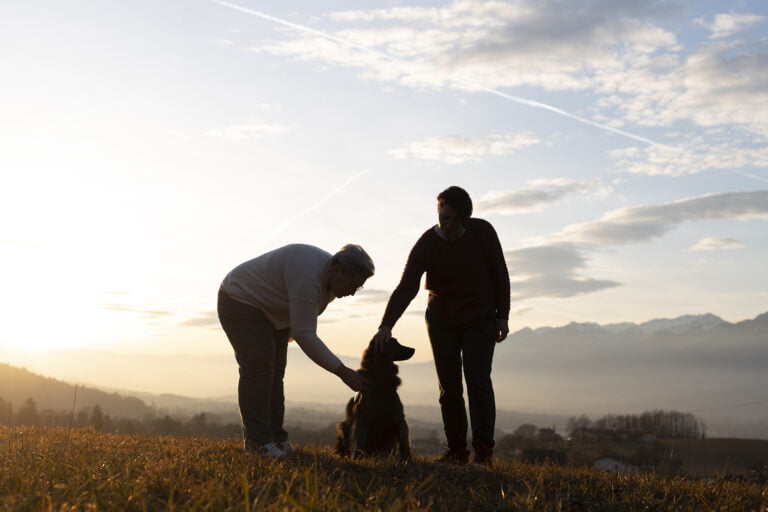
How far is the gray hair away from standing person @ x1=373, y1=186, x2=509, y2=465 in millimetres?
1142

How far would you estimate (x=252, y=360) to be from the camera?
6465 mm

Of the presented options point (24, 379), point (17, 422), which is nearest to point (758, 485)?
point (17, 422)

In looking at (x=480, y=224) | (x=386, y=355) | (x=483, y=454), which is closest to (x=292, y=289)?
(x=386, y=355)

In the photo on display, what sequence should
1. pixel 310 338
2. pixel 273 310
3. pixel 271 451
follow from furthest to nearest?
pixel 273 310 < pixel 271 451 < pixel 310 338

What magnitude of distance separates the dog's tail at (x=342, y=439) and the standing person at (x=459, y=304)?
107 centimetres

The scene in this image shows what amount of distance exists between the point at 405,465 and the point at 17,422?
27.1 feet

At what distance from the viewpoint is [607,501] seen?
14.7 feet

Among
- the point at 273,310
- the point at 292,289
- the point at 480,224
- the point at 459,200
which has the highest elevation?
the point at 459,200

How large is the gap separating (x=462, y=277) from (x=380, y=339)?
1193 millimetres

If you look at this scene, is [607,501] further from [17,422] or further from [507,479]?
[17,422]

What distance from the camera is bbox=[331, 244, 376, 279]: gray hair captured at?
19.7 feet

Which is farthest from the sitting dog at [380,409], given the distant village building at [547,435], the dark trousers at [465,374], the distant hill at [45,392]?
the distant hill at [45,392]

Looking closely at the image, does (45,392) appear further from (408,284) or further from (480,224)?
(480,224)

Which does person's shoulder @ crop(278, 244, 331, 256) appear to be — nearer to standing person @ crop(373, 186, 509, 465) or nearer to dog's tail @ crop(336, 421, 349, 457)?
standing person @ crop(373, 186, 509, 465)
